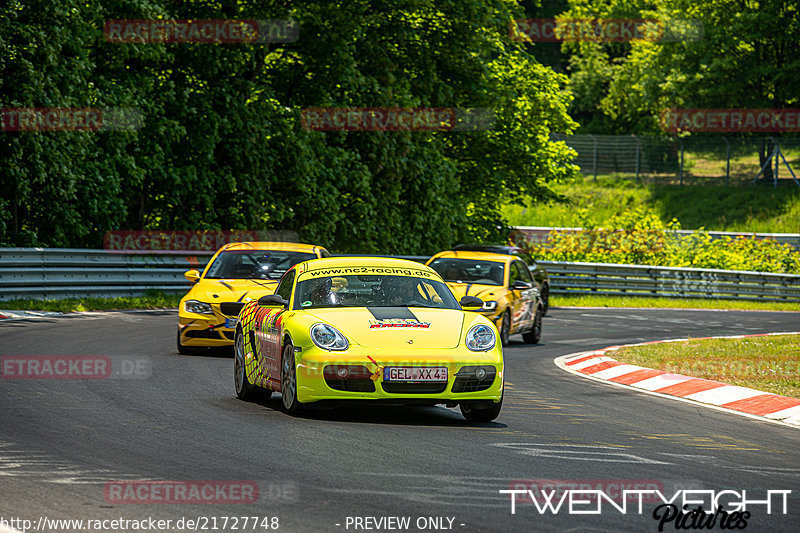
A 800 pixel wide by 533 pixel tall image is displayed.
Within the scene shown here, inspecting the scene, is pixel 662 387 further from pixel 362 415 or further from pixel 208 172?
pixel 208 172

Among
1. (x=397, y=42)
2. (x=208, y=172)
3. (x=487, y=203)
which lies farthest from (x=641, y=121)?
(x=208, y=172)

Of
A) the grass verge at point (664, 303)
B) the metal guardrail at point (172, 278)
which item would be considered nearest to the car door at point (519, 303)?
the metal guardrail at point (172, 278)

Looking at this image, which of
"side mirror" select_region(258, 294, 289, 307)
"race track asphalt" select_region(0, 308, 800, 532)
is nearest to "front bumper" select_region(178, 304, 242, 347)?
"race track asphalt" select_region(0, 308, 800, 532)

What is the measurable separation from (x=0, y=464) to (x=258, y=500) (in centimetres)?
196

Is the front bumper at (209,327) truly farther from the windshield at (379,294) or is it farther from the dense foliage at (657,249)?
the dense foliage at (657,249)

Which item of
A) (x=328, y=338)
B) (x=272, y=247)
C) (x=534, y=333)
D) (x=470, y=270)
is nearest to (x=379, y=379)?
(x=328, y=338)

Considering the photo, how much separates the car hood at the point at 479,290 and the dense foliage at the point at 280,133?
29.6 feet

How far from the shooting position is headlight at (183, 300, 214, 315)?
1543cm

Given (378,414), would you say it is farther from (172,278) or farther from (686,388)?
(172,278)

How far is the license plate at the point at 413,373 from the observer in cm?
963

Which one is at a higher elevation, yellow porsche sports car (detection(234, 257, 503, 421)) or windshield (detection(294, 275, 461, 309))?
windshield (detection(294, 275, 461, 309))

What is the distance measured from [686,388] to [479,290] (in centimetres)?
587

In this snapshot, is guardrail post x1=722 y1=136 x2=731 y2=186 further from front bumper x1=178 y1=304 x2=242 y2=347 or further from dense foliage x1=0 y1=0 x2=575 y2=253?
front bumper x1=178 y1=304 x2=242 y2=347

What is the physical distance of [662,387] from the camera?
1387 centimetres
